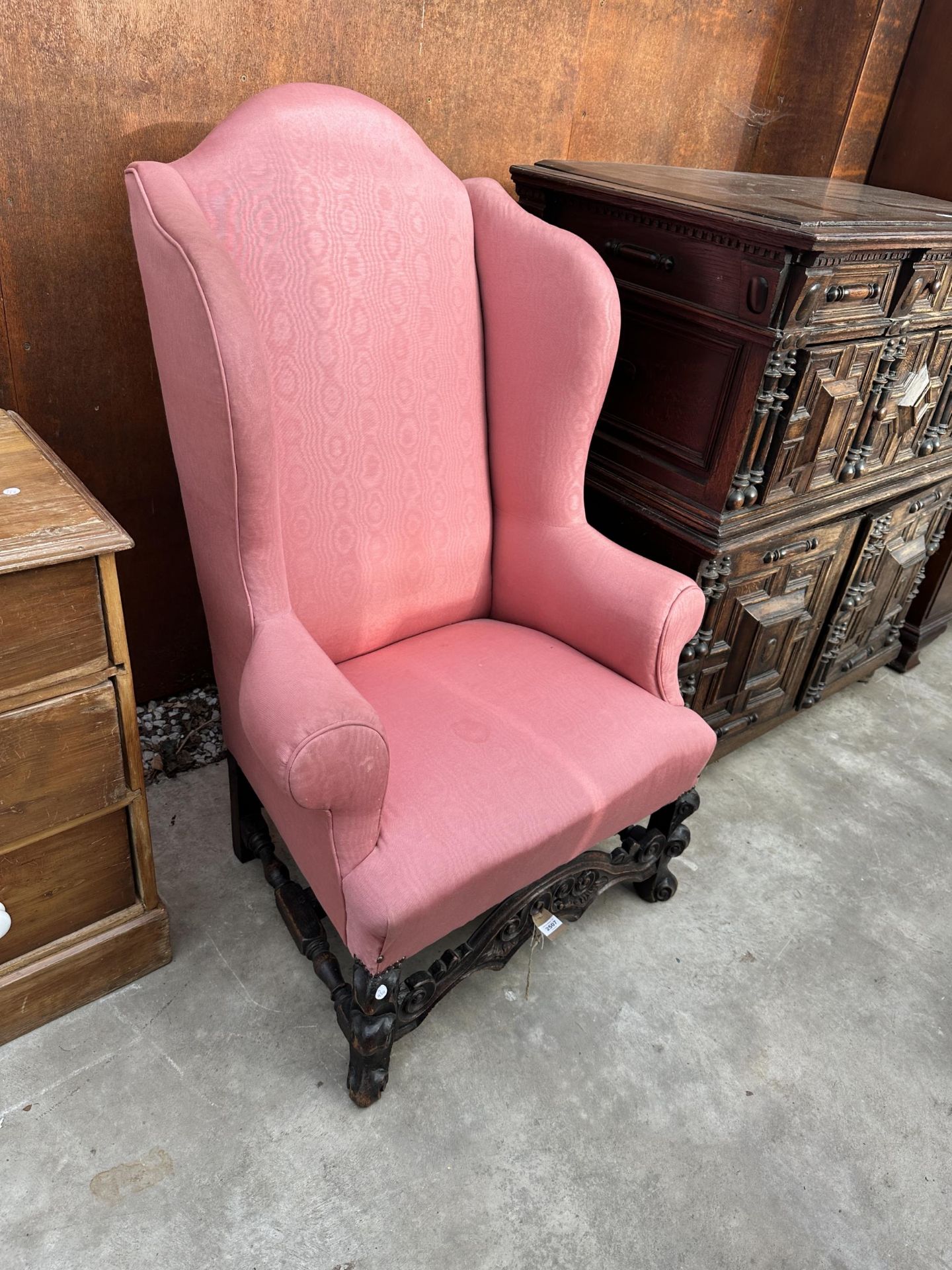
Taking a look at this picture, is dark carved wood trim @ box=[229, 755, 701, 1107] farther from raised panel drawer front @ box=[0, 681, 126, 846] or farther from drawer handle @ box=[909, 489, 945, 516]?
drawer handle @ box=[909, 489, 945, 516]

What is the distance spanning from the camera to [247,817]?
63.7 inches

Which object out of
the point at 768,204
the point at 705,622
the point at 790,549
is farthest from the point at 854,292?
the point at 705,622

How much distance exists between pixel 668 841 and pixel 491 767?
551 mm

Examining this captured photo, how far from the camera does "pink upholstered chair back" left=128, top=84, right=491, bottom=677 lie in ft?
3.71

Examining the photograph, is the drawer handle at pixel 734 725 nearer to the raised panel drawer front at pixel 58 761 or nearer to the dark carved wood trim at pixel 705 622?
the dark carved wood trim at pixel 705 622

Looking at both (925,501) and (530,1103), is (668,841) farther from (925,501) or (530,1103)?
(925,501)

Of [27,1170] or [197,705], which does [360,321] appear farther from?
[27,1170]

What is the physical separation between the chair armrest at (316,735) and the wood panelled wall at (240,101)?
76cm

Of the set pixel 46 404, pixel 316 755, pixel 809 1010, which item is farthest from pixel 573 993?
pixel 46 404

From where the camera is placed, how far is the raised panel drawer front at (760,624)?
175 centimetres

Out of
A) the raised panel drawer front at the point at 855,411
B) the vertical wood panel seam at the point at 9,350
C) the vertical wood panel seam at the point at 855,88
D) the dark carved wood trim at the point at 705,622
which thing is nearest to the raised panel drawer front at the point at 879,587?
the raised panel drawer front at the point at 855,411

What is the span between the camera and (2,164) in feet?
4.41

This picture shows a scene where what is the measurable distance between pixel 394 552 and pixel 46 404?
68 centimetres

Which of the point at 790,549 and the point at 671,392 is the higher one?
the point at 671,392
